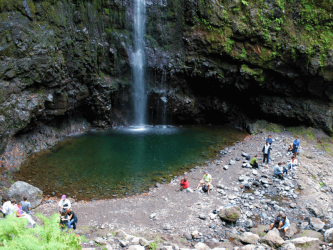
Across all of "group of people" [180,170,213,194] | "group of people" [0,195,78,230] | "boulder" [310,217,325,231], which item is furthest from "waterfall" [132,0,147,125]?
"boulder" [310,217,325,231]

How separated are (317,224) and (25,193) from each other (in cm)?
1511

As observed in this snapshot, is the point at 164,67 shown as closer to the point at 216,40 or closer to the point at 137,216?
the point at 216,40

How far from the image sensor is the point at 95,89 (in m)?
26.8

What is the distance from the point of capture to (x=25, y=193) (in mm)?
12555

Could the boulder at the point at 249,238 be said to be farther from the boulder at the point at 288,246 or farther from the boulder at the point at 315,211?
the boulder at the point at 315,211

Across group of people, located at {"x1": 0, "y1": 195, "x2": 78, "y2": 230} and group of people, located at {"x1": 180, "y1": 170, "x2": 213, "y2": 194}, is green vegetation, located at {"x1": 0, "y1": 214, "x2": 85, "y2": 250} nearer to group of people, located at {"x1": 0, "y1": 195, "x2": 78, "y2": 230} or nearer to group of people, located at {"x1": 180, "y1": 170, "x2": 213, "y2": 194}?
group of people, located at {"x1": 0, "y1": 195, "x2": 78, "y2": 230}

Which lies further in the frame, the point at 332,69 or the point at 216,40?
the point at 216,40

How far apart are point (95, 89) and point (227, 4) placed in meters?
18.6

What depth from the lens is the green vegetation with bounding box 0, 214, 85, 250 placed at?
4.86 m

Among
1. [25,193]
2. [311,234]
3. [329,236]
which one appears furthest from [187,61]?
[329,236]

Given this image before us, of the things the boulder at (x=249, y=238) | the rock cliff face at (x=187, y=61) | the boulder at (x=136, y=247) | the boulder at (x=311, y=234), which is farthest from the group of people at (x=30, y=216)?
the rock cliff face at (x=187, y=61)

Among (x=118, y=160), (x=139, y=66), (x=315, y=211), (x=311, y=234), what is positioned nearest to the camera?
(x=311, y=234)

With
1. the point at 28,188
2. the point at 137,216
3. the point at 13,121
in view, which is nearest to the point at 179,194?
the point at 137,216

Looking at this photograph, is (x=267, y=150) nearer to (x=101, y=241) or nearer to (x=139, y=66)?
(x=101, y=241)
